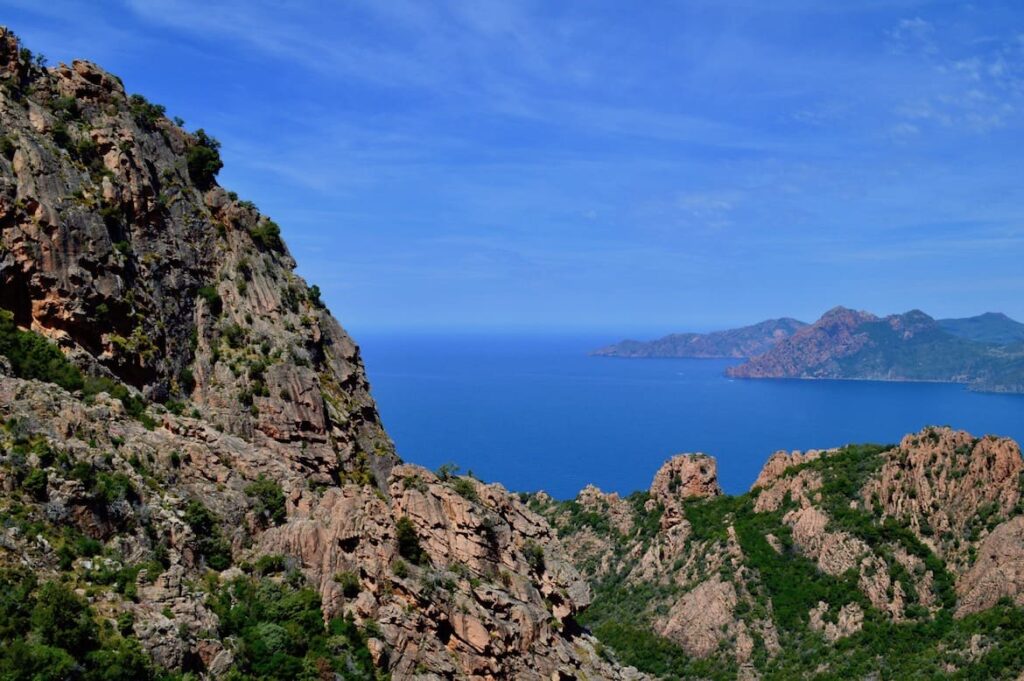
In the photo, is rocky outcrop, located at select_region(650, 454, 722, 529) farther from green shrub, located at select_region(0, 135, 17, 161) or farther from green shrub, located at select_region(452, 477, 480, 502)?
green shrub, located at select_region(0, 135, 17, 161)

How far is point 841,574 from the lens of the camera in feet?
196

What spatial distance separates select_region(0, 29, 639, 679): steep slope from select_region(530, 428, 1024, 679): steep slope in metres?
23.3

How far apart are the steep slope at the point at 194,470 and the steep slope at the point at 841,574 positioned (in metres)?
23.3

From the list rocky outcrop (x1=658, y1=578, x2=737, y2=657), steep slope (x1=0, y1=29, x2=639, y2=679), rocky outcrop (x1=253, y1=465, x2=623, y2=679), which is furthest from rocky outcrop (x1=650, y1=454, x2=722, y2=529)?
rocky outcrop (x1=253, y1=465, x2=623, y2=679)

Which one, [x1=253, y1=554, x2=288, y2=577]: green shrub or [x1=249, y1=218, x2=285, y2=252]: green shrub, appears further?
[x1=249, y1=218, x2=285, y2=252]: green shrub

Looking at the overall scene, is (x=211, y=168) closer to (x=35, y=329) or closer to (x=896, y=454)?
(x=35, y=329)

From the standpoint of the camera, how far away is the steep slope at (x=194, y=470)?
2294 centimetres

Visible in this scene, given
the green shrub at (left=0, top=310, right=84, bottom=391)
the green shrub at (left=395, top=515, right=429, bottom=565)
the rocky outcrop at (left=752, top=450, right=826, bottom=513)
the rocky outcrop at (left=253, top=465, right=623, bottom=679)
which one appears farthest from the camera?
the rocky outcrop at (left=752, top=450, right=826, bottom=513)

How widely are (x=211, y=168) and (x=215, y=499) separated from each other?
19497mm

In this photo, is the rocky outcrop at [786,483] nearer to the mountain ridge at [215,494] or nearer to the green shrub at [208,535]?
the mountain ridge at [215,494]

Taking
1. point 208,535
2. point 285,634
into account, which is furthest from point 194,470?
point 285,634

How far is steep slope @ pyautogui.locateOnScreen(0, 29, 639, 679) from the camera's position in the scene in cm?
2294

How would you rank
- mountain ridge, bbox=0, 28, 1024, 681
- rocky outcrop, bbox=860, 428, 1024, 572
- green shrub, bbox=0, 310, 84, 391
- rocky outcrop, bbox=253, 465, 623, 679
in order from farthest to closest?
1. rocky outcrop, bbox=860, 428, 1024, 572
2. green shrub, bbox=0, 310, 84, 391
3. rocky outcrop, bbox=253, 465, 623, 679
4. mountain ridge, bbox=0, 28, 1024, 681

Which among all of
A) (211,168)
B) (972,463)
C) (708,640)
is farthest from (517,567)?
(972,463)
